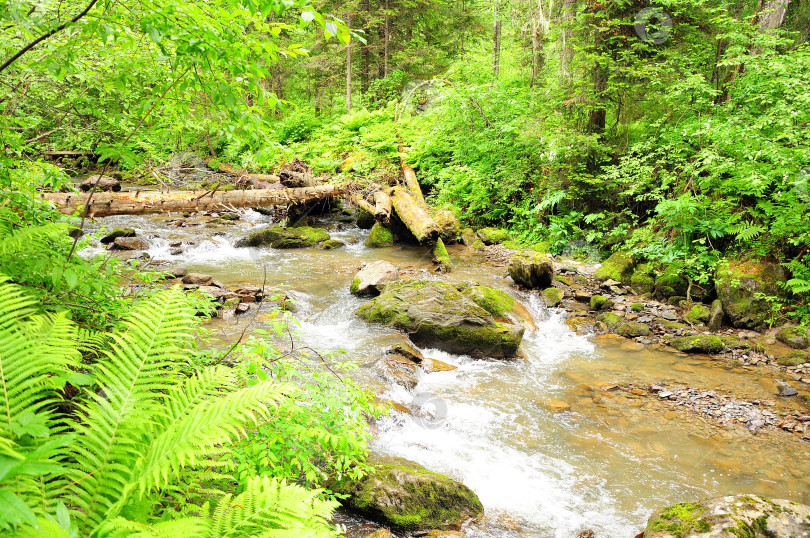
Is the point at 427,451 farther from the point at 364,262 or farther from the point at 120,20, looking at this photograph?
the point at 364,262

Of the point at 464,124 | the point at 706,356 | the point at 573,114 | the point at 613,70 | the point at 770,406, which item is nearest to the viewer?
the point at 770,406

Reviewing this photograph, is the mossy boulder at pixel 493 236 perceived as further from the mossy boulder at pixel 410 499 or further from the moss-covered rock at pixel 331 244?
the mossy boulder at pixel 410 499

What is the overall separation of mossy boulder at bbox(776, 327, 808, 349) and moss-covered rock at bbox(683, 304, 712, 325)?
1058 mm

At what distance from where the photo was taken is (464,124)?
15141 mm

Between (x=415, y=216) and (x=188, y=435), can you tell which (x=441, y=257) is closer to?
(x=415, y=216)

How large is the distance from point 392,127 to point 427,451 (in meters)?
16.3

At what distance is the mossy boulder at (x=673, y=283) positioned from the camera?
900 cm

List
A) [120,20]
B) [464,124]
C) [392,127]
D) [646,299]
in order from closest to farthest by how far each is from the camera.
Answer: [120,20], [646,299], [464,124], [392,127]

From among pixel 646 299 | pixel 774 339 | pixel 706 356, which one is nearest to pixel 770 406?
pixel 706 356

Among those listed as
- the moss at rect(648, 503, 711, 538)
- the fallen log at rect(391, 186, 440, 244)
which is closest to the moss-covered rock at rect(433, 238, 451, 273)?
the fallen log at rect(391, 186, 440, 244)

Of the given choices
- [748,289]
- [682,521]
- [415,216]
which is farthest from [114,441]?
[415,216]

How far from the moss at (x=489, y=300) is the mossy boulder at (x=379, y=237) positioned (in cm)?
547

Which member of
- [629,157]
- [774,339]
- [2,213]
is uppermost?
[629,157]

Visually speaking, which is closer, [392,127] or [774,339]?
[774,339]
